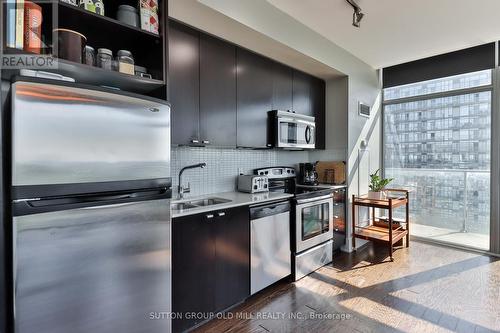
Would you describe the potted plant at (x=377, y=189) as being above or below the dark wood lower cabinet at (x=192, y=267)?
above

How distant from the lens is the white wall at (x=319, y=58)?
2.05 m

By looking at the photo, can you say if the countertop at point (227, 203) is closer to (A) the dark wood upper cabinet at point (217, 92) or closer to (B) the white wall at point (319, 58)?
(A) the dark wood upper cabinet at point (217, 92)

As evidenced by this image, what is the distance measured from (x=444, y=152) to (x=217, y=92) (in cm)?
346

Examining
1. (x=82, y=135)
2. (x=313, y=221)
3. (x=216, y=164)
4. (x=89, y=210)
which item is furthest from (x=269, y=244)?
(x=82, y=135)

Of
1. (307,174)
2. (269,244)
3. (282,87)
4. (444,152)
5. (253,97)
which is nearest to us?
(269,244)

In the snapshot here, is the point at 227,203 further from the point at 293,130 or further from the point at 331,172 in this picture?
the point at 331,172

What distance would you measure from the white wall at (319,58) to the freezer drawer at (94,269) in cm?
148

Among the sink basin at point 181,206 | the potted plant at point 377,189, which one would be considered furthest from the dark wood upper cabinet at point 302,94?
the sink basin at point 181,206

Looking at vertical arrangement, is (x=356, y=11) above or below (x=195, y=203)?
above

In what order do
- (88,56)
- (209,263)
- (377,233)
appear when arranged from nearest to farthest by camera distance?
(88,56) < (209,263) < (377,233)

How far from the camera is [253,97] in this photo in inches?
108

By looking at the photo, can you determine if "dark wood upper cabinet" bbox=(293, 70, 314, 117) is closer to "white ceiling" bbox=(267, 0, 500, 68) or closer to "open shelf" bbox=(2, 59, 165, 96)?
"white ceiling" bbox=(267, 0, 500, 68)

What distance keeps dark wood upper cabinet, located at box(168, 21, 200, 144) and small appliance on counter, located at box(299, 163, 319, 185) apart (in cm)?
191

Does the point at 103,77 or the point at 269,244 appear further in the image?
the point at 269,244
